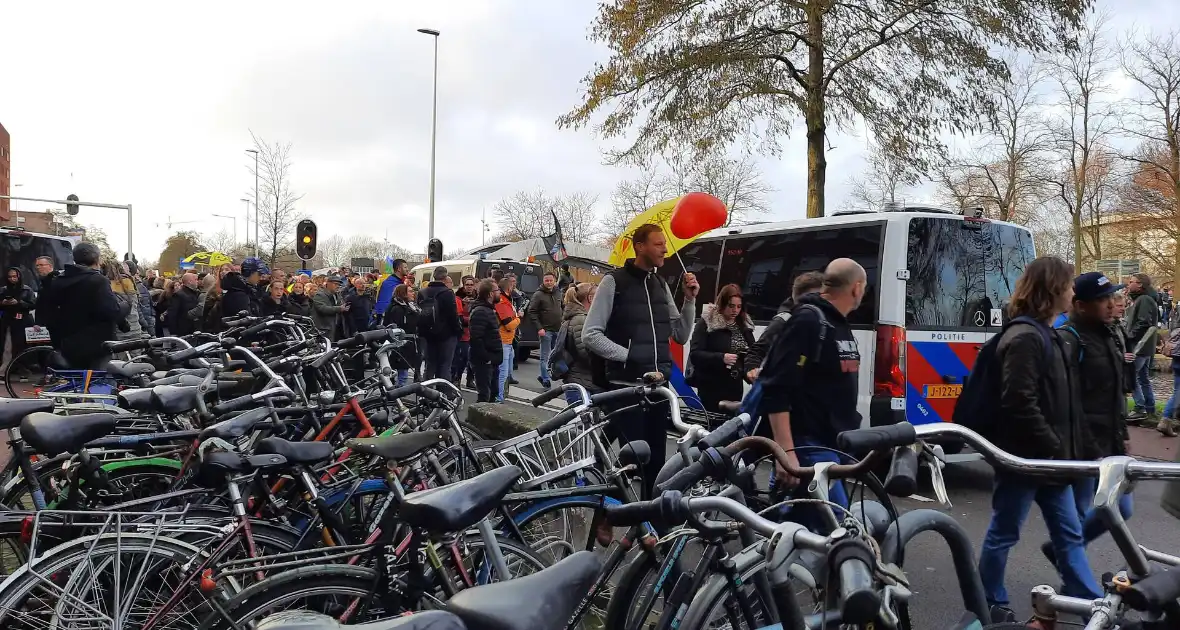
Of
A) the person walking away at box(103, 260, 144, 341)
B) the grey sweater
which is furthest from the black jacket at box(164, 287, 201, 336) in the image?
the grey sweater

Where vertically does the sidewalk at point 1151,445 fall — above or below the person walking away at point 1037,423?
below

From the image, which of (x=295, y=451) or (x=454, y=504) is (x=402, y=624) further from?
(x=295, y=451)

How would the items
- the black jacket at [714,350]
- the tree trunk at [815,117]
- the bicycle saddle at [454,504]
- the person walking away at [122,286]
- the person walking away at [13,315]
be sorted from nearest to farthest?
the bicycle saddle at [454,504]
the black jacket at [714,350]
the person walking away at [122,286]
the person walking away at [13,315]
the tree trunk at [815,117]

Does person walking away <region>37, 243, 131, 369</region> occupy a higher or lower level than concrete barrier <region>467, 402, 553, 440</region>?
higher

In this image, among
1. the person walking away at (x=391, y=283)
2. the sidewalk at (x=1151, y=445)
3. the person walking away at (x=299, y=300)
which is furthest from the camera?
the person walking away at (x=391, y=283)

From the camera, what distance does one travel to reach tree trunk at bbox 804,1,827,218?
13.0m

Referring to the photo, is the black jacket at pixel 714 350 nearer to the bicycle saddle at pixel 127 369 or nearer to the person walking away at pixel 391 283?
the bicycle saddle at pixel 127 369

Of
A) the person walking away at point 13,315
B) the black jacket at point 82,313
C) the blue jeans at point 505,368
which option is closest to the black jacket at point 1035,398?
the black jacket at point 82,313

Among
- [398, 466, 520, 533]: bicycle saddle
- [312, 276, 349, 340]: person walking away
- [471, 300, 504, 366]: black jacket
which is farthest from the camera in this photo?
[312, 276, 349, 340]: person walking away

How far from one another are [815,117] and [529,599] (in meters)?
13.0

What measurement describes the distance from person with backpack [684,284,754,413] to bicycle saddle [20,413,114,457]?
455 cm

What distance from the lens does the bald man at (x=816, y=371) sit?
3383mm

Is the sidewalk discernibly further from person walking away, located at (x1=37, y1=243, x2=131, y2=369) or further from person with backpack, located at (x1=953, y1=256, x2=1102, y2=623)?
person walking away, located at (x1=37, y1=243, x2=131, y2=369)

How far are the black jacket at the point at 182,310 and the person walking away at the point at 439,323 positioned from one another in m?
4.01
